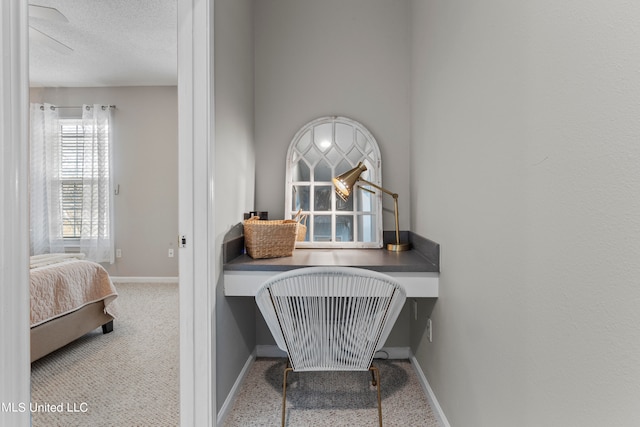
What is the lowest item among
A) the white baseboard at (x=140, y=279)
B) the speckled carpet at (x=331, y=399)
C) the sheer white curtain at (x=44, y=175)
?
the speckled carpet at (x=331, y=399)

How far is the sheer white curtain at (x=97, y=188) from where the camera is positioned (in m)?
2.65

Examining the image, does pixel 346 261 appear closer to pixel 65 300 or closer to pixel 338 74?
pixel 338 74

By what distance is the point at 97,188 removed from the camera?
3.10 meters

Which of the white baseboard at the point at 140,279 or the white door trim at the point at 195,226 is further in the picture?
the white baseboard at the point at 140,279

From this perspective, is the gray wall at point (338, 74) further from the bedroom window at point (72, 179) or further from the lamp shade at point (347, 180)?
the bedroom window at point (72, 179)

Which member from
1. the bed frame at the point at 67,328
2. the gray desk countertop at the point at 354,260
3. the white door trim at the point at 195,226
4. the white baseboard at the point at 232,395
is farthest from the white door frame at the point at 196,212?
the bed frame at the point at 67,328

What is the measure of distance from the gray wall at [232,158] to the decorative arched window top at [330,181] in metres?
0.34

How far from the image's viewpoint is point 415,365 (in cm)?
222

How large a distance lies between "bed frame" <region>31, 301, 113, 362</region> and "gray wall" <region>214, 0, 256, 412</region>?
1.21m

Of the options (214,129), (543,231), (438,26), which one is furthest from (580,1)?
(214,129)

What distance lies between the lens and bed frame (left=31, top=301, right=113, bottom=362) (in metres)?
2.06

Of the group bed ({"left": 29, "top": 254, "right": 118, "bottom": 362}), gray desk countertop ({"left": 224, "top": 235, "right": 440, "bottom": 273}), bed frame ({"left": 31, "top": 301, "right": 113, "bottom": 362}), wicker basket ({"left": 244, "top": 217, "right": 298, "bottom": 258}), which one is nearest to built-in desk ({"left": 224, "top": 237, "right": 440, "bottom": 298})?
gray desk countertop ({"left": 224, "top": 235, "right": 440, "bottom": 273})

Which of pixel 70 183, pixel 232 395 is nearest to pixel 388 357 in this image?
pixel 232 395

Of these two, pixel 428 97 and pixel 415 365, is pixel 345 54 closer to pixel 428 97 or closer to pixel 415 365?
pixel 428 97
